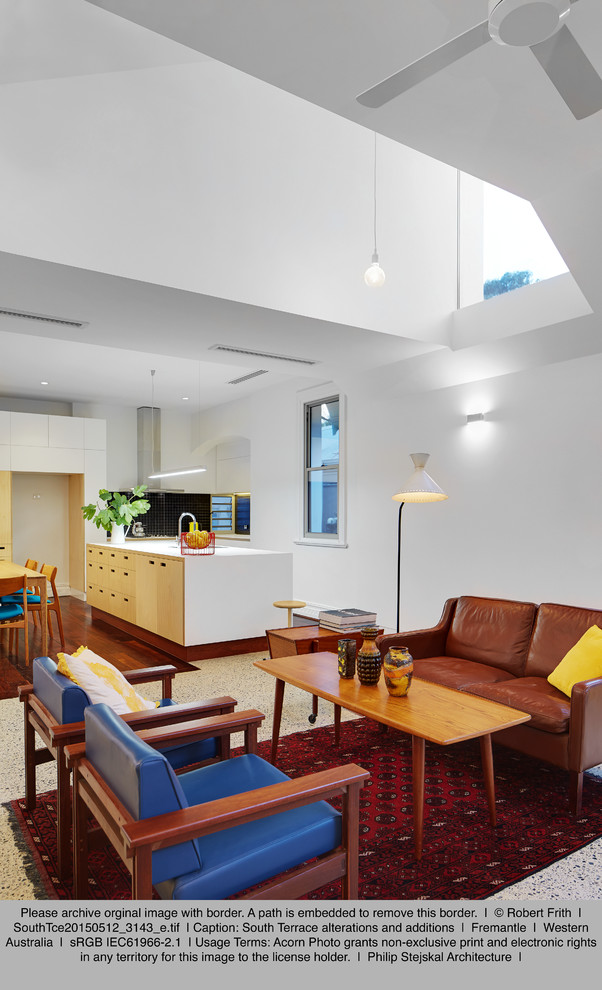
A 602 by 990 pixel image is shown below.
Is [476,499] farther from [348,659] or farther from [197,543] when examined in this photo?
[348,659]

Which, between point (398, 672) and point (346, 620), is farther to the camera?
point (346, 620)

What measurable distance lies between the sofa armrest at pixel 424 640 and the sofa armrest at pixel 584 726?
1.31 meters

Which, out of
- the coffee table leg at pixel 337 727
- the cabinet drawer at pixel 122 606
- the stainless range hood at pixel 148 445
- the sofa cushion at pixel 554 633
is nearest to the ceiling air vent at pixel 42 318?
the cabinet drawer at pixel 122 606

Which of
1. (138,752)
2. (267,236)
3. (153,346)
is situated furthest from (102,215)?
(138,752)

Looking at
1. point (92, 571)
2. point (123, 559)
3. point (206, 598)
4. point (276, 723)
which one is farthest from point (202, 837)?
point (92, 571)

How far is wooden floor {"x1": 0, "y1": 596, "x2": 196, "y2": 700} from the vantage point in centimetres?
521

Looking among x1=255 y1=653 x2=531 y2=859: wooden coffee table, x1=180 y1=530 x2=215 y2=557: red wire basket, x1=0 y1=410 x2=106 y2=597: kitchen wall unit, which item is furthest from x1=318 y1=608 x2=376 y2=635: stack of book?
x1=0 y1=410 x2=106 y2=597: kitchen wall unit

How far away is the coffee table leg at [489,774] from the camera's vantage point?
8.61ft

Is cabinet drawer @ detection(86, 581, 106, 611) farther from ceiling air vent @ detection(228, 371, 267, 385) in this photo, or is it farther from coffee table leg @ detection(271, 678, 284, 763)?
coffee table leg @ detection(271, 678, 284, 763)

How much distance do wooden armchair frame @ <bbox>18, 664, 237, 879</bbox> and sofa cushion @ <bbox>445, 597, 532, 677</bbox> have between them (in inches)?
79.4

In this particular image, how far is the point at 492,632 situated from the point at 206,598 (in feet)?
8.56

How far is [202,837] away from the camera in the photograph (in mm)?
1779

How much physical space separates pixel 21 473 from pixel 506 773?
8626mm

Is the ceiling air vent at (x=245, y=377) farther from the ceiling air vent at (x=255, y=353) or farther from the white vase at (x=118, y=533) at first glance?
the white vase at (x=118, y=533)
